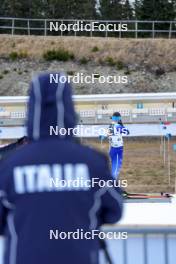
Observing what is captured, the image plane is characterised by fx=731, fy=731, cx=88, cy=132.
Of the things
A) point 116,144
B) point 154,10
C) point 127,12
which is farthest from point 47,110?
point 127,12

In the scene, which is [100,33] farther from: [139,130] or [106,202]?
[106,202]

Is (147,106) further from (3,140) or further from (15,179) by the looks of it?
(15,179)

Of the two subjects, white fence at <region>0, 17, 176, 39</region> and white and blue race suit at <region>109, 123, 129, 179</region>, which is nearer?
white and blue race suit at <region>109, 123, 129, 179</region>

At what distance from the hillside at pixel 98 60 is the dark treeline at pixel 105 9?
157 cm

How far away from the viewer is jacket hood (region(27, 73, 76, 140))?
2.68 meters

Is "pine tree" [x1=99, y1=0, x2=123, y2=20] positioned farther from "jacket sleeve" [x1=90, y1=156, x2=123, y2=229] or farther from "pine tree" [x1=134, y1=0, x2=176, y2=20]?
"jacket sleeve" [x1=90, y1=156, x2=123, y2=229]

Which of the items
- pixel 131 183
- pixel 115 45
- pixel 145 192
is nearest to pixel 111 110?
pixel 131 183

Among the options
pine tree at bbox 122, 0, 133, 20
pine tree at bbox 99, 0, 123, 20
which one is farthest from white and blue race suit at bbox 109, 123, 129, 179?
pine tree at bbox 122, 0, 133, 20

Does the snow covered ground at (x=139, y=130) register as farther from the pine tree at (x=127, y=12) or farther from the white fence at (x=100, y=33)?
the pine tree at (x=127, y=12)

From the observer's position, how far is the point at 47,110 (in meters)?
2.68

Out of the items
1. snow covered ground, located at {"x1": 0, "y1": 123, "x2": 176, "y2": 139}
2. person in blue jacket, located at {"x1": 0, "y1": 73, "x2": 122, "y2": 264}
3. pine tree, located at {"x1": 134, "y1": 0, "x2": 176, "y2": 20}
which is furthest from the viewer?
pine tree, located at {"x1": 134, "y1": 0, "x2": 176, "y2": 20}

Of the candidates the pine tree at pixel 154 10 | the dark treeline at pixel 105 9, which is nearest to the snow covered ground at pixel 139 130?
the dark treeline at pixel 105 9

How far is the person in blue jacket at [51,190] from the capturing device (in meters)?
2.62

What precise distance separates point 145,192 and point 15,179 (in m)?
10.4
